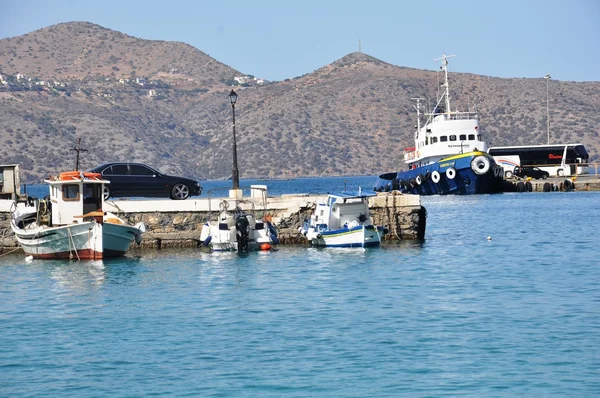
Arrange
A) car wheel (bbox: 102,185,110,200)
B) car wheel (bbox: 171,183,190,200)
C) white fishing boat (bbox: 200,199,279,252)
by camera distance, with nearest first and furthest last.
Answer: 1. white fishing boat (bbox: 200,199,279,252)
2. car wheel (bbox: 102,185,110,200)
3. car wheel (bbox: 171,183,190,200)

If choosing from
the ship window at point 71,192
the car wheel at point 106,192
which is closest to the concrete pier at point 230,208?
the ship window at point 71,192

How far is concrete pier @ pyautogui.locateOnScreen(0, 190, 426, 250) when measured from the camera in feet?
115

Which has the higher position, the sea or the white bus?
the white bus

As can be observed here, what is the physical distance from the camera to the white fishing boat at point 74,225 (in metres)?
33.3

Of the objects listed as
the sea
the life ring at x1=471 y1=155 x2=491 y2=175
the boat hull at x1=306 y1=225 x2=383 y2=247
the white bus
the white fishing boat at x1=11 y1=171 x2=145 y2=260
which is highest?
the white bus

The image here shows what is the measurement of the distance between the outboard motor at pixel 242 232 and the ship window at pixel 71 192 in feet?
17.9

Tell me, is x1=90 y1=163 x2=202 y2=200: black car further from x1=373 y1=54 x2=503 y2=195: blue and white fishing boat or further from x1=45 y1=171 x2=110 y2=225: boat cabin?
x1=373 y1=54 x2=503 y2=195: blue and white fishing boat

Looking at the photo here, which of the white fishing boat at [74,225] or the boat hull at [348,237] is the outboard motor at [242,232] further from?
the white fishing boat at [74,225]

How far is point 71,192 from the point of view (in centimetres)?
3428

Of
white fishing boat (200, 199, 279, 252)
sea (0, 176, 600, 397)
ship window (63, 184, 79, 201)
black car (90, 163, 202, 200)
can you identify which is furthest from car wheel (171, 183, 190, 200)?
ship window (63, 184, 79, 201)

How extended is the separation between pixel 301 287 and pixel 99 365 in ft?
30.5

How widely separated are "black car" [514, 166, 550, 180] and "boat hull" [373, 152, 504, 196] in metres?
10.7

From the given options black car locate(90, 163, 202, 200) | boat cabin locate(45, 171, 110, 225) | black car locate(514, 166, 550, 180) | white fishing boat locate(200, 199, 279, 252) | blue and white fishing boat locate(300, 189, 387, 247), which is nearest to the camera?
boat cabin locate(45, 171, 110, 225)

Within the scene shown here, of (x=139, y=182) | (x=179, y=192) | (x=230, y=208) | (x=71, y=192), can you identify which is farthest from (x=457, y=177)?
(x=71, y=192)
